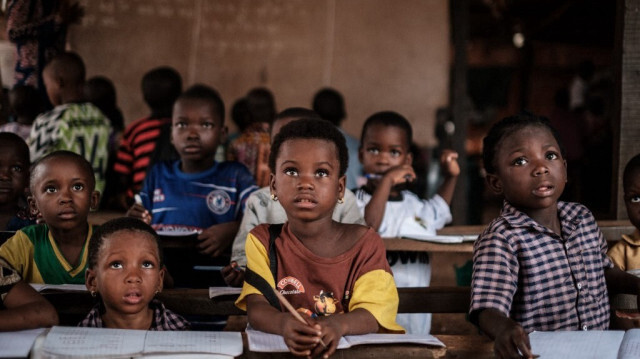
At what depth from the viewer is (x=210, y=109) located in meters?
3.81

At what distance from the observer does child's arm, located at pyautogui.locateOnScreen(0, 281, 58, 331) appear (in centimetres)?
198

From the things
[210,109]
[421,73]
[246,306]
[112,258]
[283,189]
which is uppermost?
[421,73]

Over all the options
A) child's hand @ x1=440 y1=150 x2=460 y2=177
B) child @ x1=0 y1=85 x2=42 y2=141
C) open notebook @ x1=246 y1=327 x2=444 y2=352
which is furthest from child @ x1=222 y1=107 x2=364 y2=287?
child @ x1=0 y1=85 x2=42 y2=141

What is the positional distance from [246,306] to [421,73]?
20.2 ft

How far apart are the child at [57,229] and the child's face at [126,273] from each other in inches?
18.7

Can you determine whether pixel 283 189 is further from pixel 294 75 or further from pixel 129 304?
pixel 294 75

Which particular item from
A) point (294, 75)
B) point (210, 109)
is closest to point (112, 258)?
point (210, 109)

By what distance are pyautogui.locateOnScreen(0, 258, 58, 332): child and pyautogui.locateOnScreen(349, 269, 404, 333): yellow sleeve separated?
2.90ft

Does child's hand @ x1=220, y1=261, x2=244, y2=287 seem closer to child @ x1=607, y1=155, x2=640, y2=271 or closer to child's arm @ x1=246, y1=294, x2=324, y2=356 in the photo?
child's arm @ x1=246, y1=294, x2=324, y2=356

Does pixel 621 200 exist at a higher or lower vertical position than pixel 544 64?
lower

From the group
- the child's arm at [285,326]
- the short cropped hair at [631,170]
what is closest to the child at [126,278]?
the child's arm at [285,326]

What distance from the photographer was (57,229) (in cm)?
282

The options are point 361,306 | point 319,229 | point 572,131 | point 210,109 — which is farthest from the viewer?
point 572,131

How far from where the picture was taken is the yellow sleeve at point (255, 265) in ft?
7.43
